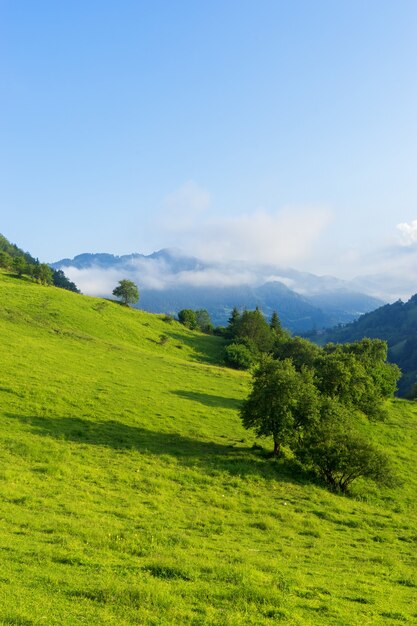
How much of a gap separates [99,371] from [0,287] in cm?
4888

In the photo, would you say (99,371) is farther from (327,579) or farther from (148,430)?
(327,579)

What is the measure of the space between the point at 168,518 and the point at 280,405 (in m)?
16.9

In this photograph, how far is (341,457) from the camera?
33219 millimetres

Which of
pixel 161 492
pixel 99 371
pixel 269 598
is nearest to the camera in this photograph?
pixel 269 598

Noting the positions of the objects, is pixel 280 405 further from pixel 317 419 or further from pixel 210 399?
pixel 210 399

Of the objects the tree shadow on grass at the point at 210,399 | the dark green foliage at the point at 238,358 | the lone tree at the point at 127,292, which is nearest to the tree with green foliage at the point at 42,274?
the lone tree at the point at 127,292

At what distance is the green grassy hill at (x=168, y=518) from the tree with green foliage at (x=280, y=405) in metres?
2.66

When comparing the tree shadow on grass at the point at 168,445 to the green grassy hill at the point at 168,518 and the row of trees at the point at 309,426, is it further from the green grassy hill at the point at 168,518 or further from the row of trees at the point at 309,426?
the row of trees at the point at 309,426

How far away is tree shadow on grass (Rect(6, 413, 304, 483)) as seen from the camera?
1293 inches

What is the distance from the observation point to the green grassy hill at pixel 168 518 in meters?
12.6

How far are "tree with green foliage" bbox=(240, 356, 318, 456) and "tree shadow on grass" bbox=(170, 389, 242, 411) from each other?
15.2 meters

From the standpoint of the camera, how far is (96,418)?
128 feet

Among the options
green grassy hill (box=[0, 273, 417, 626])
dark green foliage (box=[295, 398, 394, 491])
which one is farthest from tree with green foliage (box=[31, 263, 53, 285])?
dark green foliage (box=[295, 398, 394, 491])

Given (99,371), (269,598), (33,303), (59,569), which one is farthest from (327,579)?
(33,303)
